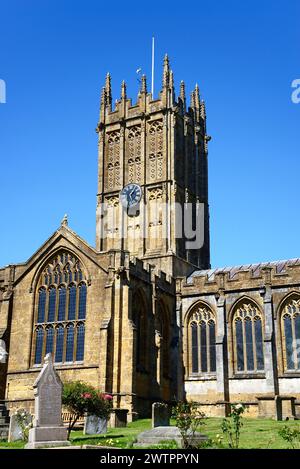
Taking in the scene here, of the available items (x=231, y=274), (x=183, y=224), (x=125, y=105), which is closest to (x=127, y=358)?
(x=231, y=274)

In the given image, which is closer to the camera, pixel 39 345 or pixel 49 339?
pixel 49 339

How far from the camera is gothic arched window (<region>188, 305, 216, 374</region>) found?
138ft

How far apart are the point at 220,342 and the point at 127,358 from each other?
7.89 meters

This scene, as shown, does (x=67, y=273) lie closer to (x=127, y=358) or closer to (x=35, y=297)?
(x=35, y=297)

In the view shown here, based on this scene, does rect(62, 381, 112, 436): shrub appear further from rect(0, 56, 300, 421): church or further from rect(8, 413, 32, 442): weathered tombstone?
rect(0, 56, 300, 421): church

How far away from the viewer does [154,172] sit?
2073 inches

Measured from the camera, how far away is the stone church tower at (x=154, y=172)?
5031cm

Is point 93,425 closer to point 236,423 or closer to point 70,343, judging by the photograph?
point 236,423

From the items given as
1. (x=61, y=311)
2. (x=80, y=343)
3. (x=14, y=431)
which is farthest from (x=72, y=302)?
(x=14, y=431)

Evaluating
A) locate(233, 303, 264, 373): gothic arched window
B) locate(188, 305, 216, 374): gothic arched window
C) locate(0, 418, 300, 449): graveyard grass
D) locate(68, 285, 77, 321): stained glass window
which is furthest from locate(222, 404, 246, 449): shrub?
locate(188, 305, 216, 374): gothic arched window

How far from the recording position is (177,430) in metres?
19.8

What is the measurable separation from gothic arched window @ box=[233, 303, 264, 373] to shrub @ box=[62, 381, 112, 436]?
15868 mm

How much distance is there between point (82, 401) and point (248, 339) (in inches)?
709

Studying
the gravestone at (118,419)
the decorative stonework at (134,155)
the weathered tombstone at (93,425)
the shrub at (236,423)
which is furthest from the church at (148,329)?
the shrub at (236,423)
